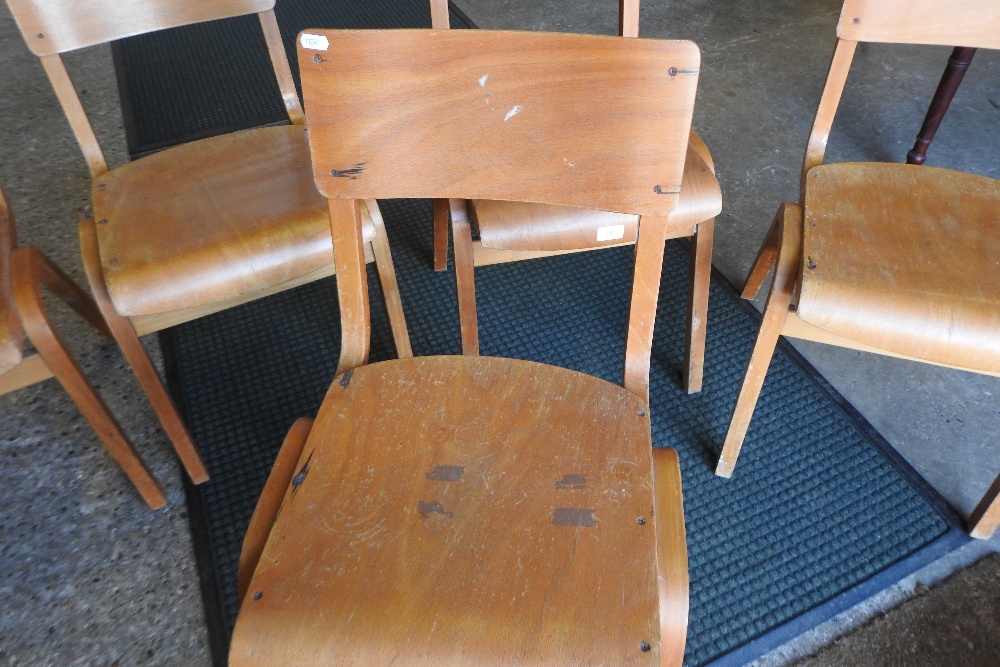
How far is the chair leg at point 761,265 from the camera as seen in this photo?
1.48m

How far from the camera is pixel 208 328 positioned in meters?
1.67

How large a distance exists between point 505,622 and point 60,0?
1175 millimetres

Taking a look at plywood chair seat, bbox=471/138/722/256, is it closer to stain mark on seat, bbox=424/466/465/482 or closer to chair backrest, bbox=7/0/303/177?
stain mark on seat, bbox=424/466/465/482

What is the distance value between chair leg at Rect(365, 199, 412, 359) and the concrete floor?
51cm

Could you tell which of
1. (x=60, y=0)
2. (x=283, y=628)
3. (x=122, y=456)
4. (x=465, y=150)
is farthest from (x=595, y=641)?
(x=60, y=0)

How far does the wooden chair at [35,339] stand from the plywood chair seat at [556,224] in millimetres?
679

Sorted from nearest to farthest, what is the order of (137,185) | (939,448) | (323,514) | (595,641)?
(595,641) < (323,514) < (137,185) < (939,448)

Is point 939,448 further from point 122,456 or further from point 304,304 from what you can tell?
point 122,456

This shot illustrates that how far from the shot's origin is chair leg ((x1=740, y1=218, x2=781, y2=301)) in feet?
4.87

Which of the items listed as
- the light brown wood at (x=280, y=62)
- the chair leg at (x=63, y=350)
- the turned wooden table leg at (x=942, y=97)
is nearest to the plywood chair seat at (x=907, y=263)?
the turned wooden table leg at (x=942, y=97)

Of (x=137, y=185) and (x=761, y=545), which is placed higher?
(x=137, y=185)

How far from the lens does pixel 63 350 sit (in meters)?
1.10

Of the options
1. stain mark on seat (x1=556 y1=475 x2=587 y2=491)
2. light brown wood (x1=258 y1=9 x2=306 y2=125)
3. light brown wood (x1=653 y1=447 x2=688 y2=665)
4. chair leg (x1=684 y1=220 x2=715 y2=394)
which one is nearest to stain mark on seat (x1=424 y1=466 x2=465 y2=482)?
stain mark on seat (x1=556 y1=475 x2=587 y2=491)

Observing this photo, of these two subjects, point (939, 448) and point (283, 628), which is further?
point (939, 448)
